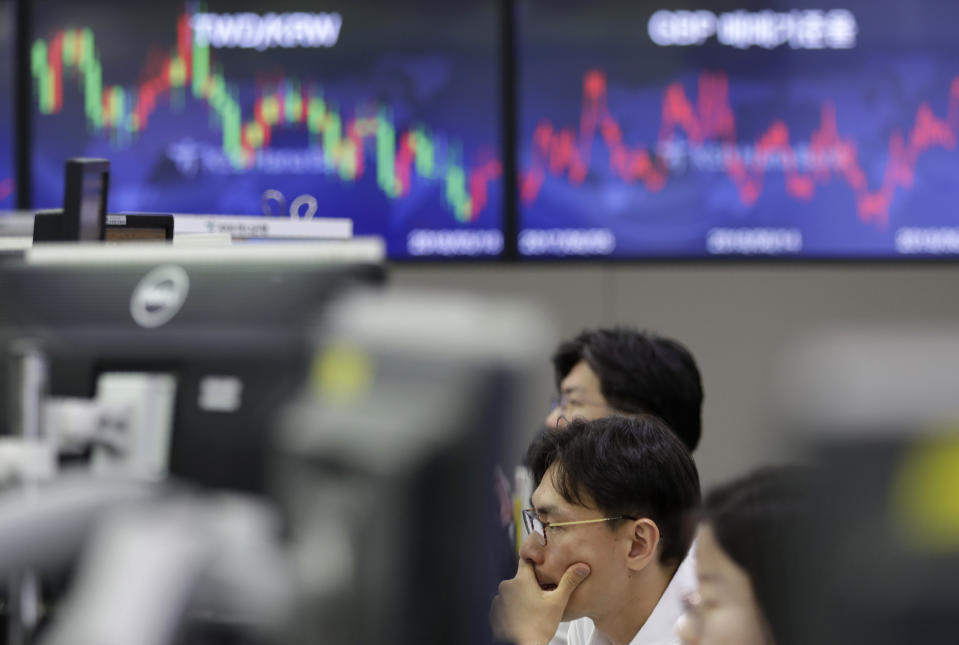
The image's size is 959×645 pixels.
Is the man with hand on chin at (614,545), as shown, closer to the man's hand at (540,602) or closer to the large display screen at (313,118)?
the man's hand at (540,602)

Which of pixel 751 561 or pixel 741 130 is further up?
pixel 741 130

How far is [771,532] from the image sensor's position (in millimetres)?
655

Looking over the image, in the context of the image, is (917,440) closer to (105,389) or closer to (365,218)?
(105,389)

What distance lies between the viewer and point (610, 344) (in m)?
2.05

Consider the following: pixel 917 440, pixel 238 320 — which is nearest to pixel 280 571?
pixel 238 320

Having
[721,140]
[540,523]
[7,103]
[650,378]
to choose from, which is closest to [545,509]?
[540,523]

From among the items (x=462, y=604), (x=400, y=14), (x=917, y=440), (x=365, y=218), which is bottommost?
(x=462, y=604)

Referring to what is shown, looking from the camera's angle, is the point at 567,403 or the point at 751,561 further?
the point at 567,403

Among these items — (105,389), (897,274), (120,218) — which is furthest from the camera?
(897,274)

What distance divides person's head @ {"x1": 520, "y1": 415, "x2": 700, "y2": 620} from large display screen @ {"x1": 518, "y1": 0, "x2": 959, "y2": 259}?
187cm

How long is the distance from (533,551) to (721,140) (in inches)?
78.9

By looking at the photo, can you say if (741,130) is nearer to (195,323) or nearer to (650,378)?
(650,378)

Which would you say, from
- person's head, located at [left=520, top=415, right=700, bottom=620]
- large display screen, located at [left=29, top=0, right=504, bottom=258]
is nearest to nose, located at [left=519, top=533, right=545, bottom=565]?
person's head, located at [left=520, top=415, right=700, bottom=620]

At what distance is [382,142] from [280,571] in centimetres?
253
